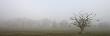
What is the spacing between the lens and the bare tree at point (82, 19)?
8.47ft

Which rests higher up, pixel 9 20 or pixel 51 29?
pixel 9 20

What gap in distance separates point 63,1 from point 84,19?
44cm

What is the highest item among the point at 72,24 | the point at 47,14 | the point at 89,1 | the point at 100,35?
the point at 89,1

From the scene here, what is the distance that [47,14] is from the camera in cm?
264

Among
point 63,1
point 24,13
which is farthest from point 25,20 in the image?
point 63,1

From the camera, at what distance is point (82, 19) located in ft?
8.50

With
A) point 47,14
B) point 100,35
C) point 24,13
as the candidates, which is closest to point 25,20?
point 24,13

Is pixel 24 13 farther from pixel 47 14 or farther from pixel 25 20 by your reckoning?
pixel 47 14

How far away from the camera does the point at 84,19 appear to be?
259 centimetres

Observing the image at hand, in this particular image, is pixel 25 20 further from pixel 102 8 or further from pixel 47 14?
pixel 102 8

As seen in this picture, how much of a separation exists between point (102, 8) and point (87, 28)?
40 centimetres

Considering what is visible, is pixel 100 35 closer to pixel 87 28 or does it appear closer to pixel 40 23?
pixel 87 28

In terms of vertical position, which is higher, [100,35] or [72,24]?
[72,24]

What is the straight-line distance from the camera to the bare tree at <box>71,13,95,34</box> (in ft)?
8.47
